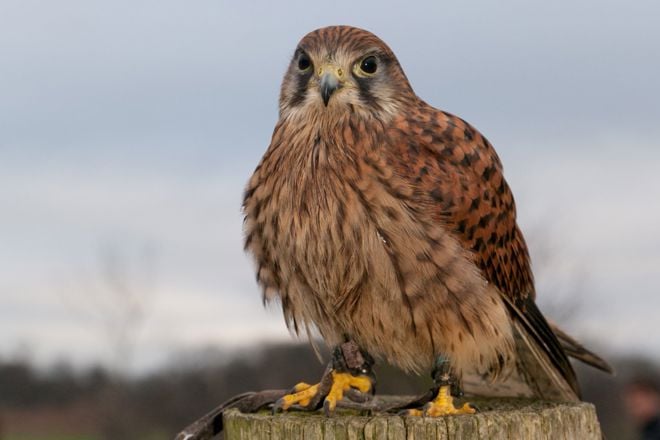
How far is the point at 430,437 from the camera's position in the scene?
3.12 metres

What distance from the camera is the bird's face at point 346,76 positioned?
404 cm

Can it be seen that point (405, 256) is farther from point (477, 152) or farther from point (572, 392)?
point (572, 392)

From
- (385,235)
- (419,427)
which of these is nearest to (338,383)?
(385,235)

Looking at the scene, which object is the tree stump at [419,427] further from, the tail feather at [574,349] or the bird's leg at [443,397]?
the tail feather at [574,349]

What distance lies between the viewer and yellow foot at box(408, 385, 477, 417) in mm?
3554

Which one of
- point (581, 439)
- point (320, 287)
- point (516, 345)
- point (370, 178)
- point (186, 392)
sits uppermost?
point (186, 392)

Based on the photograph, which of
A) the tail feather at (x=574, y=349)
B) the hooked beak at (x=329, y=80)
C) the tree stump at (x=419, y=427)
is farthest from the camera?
the tail feather at (x=574, y=349)

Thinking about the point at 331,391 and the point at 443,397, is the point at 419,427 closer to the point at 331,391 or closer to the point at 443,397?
the point at 443,397

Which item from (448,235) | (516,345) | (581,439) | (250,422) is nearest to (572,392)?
(516,345)

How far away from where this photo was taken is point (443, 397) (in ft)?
12.3

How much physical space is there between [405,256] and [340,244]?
11.1 inches

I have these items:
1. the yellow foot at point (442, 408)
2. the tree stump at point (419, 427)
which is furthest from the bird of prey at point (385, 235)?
the tree stump at point (419, 427)

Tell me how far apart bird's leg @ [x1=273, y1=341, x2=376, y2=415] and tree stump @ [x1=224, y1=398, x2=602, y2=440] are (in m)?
0.43

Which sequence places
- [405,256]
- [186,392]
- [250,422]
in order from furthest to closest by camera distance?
[186,392]
[405,256]
[250,422]
